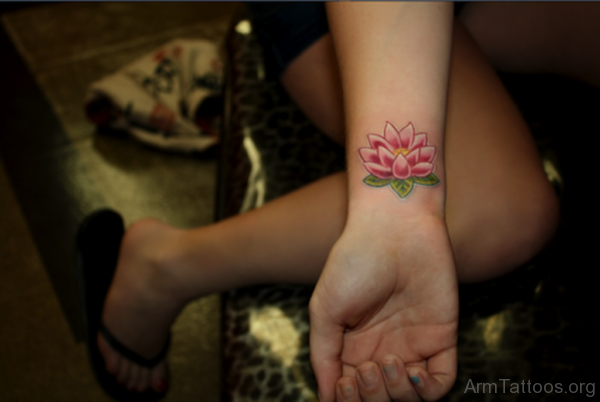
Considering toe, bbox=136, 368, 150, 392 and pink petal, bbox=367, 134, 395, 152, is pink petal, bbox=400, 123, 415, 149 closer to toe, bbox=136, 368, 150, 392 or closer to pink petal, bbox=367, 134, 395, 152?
pink petal, bbox=367, 134, 395, 152

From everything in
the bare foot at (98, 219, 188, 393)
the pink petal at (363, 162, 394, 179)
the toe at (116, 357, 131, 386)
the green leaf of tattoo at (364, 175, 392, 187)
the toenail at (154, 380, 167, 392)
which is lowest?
the toenail at (154, 380, 167, 392)

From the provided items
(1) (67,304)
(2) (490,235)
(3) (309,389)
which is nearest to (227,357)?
(3) (309,389)

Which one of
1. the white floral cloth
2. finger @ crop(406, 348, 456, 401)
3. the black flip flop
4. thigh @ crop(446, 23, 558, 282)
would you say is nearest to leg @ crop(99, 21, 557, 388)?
thigh @ crop(446, 23, 558, 282)

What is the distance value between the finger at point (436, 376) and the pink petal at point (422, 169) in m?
0.25

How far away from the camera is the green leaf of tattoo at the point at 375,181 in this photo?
675 mm

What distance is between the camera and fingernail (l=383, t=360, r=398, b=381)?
2.04 ft

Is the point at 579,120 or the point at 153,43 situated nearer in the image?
the point at 579,120

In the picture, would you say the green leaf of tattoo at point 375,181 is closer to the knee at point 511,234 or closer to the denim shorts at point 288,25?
the knee at point 511,234

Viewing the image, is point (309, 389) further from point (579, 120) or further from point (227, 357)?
point (579, 120)

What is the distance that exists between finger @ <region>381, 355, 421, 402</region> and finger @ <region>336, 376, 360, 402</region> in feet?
0.14

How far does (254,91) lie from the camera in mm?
1205

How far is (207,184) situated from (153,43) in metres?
0.85

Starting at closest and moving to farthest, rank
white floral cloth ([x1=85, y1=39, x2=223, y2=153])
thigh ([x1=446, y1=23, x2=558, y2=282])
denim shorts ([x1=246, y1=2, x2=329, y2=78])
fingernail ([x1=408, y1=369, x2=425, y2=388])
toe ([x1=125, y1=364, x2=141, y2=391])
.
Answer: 1. fingernail ([x1=408, y1=369, x2=425, y2=388])
2. thigh ([x1=446, y1=23, x2=558, y2=282])
3. denim shorts ([x1=246, y1=2, x2=329, y2=78])
4. toe ([x1=125, y1=364, x2=141, y2=391])
5. white floral cloth ([x1=85, y1=39, x2=223, y2=153])

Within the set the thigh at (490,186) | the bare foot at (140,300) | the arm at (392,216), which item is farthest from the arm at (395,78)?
the bare foot at (140,300)
